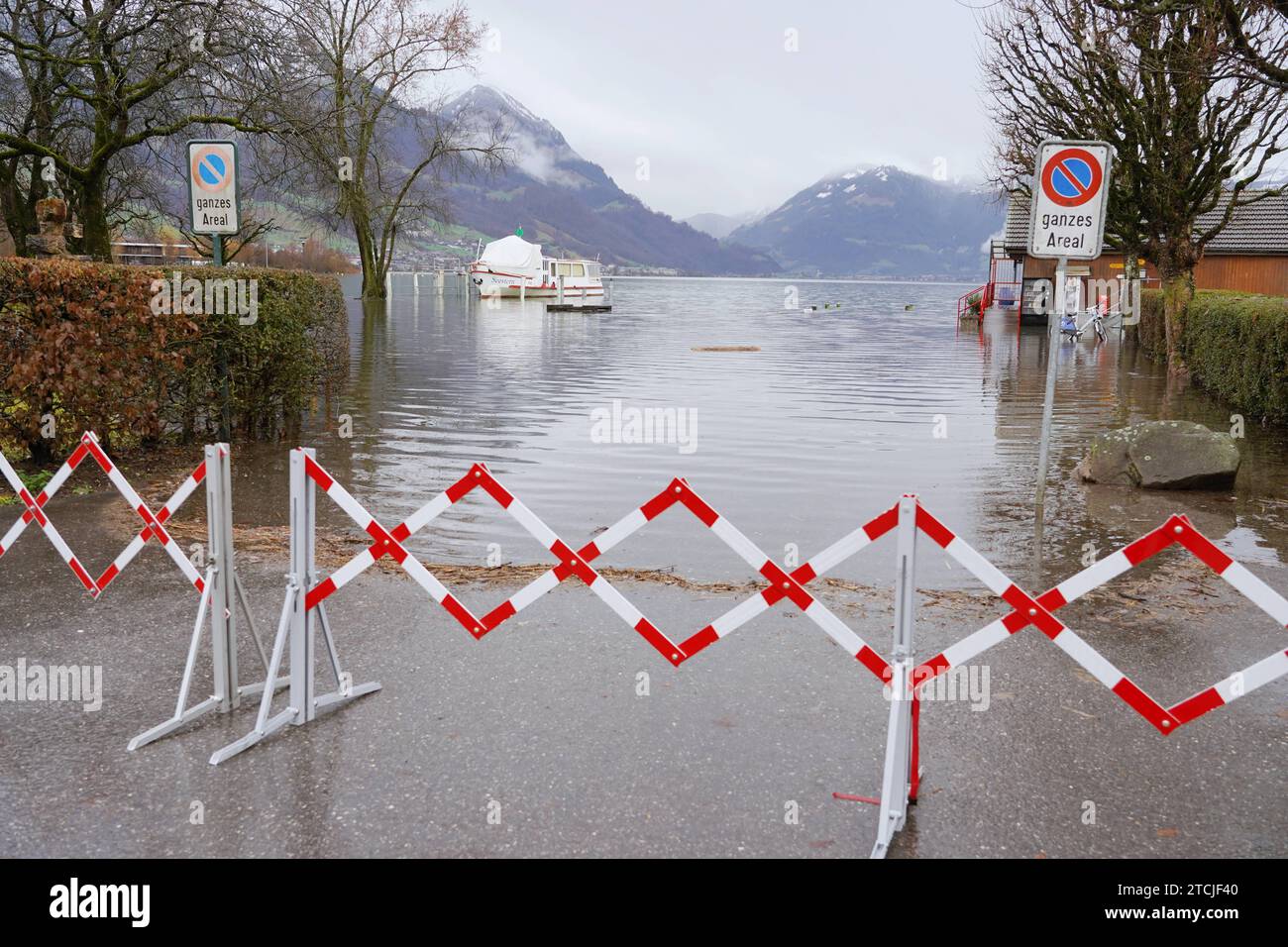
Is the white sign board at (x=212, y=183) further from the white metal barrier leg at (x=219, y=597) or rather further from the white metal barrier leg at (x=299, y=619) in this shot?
the white metal barrier leg at (x=299, y=619)

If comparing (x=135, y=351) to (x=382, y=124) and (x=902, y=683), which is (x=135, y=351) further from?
(x=382, y=124)

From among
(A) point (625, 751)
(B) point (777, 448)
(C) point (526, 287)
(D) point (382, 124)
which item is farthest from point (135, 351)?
(C) point (526, 287)

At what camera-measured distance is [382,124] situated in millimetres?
48375

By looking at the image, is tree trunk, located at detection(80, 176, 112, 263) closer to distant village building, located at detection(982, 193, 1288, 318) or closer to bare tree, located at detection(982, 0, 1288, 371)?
bare tree, located at detection(982, 0, 1288, 371)

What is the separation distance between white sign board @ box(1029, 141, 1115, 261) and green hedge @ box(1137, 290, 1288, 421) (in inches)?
235

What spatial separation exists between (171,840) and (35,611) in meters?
3.14

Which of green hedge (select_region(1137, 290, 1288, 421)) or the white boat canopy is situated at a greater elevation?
the white boat canopy

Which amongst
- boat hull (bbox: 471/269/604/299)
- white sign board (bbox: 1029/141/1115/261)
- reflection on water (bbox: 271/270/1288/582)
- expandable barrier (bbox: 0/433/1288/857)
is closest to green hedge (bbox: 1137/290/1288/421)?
reflection on water (bbox: 271/270/1288/582)

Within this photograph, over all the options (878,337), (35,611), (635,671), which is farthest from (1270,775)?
(878,337)

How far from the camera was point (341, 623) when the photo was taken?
6.44m

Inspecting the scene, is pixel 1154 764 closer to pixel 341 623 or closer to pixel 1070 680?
pixel 1070 680

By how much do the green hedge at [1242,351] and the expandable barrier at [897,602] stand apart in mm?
11436

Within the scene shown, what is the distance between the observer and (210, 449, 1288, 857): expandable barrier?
4.07m
